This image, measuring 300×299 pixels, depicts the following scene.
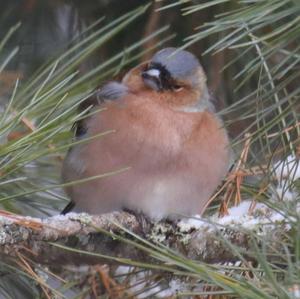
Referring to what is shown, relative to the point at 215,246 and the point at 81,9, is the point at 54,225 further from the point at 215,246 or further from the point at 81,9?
the point at 81,9

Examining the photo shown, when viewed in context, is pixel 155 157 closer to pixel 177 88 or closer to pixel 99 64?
pixel 177 88

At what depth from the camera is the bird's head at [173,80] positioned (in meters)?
3.35

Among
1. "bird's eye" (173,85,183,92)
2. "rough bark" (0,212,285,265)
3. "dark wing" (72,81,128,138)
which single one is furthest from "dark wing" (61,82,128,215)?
"rough bark" (0,212,285,265)

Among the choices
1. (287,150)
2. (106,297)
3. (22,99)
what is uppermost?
(22,99)

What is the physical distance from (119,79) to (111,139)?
30 cm

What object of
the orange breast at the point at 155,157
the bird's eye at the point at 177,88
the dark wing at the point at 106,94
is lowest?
the orange breast at the point at 155,157

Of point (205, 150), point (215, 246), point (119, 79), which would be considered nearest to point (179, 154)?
point (205, 150)

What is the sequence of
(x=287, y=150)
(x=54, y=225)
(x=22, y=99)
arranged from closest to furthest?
1. (x=54, y=225)
2. (x=287, y=150)
3. (x=22, y=99)

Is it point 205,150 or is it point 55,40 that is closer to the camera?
point 205,150

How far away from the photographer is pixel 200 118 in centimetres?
343

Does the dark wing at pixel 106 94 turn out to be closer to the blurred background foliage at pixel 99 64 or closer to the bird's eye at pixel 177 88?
the blurred background foliage at pixel 99 64

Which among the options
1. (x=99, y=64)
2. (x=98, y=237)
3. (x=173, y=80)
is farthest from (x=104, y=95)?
(x=98, y=237)

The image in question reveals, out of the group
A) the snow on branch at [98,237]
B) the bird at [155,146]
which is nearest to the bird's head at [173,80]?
the bird at [155,146]

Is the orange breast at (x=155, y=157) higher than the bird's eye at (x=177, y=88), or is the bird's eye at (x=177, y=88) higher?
the bird's eye at (x=177, y=88)
